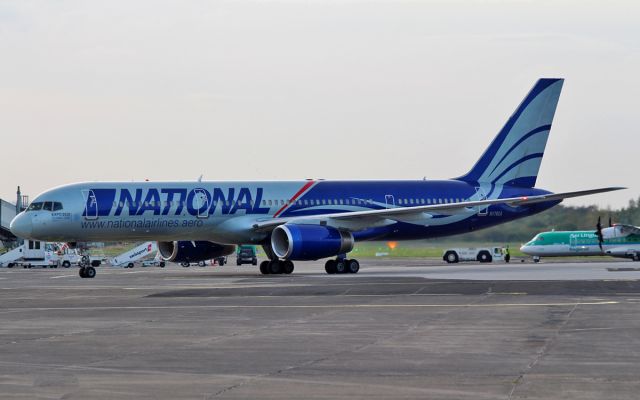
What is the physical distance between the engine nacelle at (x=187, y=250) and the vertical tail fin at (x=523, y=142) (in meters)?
13.0

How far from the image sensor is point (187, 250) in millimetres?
53688

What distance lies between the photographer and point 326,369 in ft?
49.0

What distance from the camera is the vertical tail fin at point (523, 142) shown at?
56688 mm

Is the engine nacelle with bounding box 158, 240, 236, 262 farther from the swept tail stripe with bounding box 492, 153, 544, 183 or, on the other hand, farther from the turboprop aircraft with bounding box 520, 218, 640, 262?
the turboprop aircraft with bounding box 520, 218, 640, 262

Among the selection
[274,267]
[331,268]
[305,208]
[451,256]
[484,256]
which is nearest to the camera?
[331,268]

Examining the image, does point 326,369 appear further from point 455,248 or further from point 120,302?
point 455,248

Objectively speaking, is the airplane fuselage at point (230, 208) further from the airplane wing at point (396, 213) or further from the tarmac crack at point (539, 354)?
the tarmac crack at point (539, 354)

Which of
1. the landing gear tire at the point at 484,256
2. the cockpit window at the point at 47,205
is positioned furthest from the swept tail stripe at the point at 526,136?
the cockpit window at the point at 47,205

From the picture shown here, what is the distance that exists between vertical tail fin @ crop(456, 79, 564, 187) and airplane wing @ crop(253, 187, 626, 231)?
4.08 m

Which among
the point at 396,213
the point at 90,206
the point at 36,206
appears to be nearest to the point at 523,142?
the point at 396,213

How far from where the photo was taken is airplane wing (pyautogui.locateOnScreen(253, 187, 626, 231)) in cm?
4931

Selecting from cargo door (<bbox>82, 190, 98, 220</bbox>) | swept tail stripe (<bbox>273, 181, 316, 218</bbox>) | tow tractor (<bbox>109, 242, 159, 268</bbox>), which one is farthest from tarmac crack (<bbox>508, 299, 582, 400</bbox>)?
tow tractor (<bbox>109, 242, 159, 268</bbox>)

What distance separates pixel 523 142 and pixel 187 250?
1803 cm

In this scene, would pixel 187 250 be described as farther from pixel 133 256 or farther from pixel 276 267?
pixel 133 256
